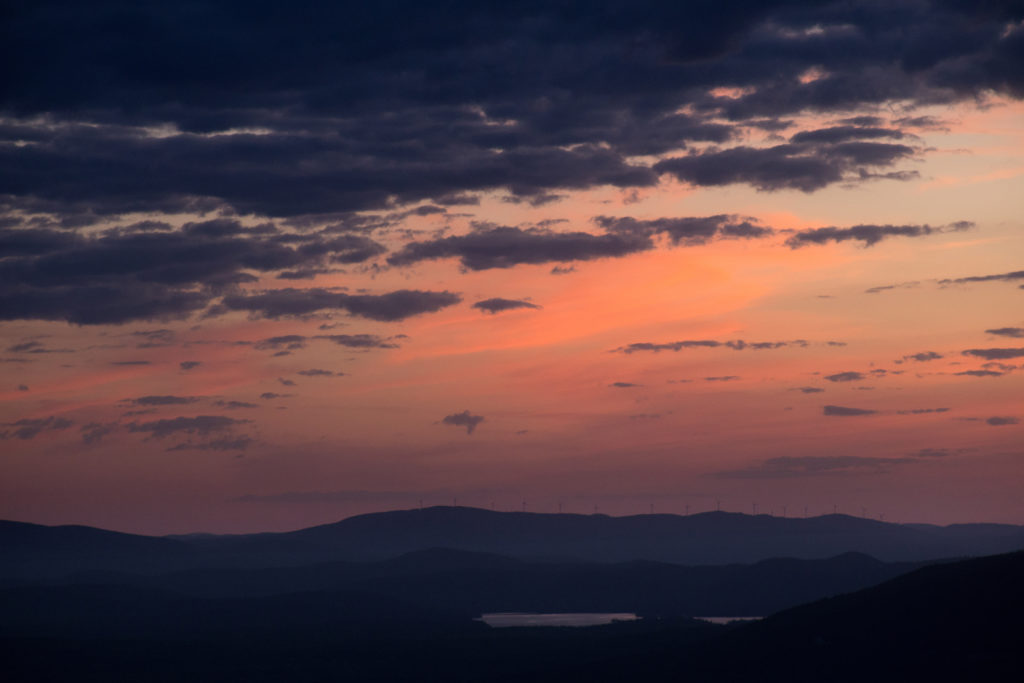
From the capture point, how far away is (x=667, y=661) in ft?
633

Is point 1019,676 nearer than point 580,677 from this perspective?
Yes

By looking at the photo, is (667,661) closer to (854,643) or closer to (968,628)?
(854,643)

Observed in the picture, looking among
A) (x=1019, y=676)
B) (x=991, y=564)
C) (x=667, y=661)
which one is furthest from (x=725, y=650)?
(x=1019, y=676)

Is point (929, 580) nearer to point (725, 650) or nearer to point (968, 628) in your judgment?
point (968, 628)

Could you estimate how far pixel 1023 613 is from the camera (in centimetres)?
15175

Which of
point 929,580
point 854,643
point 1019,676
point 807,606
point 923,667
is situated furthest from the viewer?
point 807,606

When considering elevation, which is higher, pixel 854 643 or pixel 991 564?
pixel 991 564

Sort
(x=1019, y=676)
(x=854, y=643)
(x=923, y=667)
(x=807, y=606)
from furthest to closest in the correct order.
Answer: (x=807, y=606), (x=854, y=643), (x=923, y=667), (x=1019, y=676)

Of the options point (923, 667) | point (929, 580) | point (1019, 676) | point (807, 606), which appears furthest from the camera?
point (807, 606)

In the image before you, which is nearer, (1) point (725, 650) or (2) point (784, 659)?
(2) point (784, 659)

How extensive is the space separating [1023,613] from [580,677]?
7537cm

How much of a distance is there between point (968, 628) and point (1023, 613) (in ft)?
→ 23.6

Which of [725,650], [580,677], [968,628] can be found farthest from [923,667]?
[580,677]

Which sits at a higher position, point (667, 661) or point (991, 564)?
point (991, 564)
